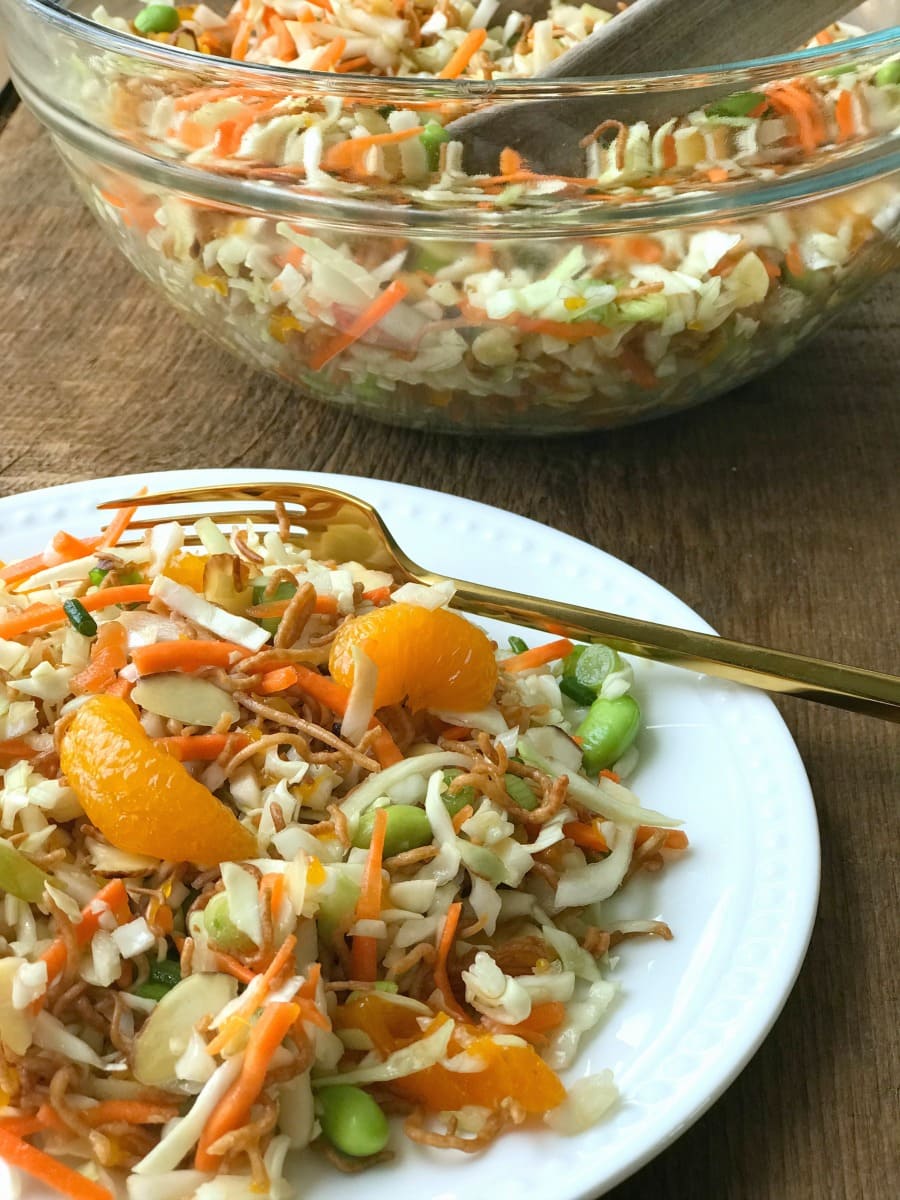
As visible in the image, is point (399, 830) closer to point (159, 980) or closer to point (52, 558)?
point (159, 980)

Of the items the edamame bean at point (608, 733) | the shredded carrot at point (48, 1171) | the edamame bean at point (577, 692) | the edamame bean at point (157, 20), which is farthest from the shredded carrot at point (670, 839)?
the edamame bean at point (157, 20)

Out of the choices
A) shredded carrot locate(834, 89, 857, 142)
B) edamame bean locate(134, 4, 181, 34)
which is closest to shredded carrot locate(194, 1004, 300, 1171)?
shredded carrot locate(834, 89, 857, 142)

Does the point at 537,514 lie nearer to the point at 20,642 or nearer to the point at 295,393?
the point at 295,393

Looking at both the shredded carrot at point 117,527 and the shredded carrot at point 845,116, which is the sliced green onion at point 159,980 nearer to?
the shredded carrot at point 117,527

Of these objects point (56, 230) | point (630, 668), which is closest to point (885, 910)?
point (630, 668)

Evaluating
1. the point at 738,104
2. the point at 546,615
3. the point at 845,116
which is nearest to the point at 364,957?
the point at 546,615

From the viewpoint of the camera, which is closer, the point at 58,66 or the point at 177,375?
the point at 58,66
